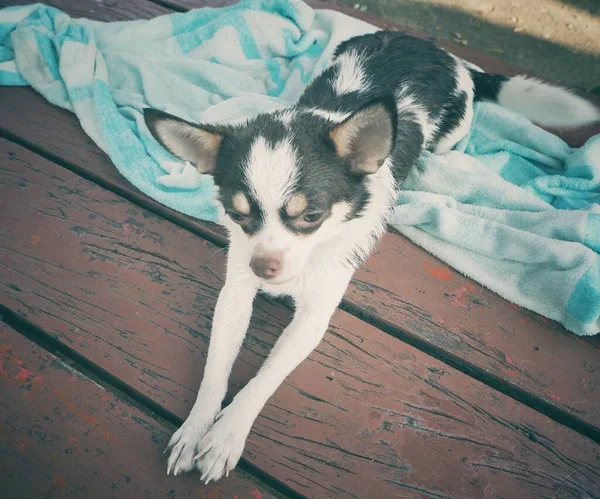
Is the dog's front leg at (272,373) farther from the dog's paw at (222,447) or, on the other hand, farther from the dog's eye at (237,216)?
the dog's eye at (237,216)

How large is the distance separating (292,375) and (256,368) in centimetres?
15

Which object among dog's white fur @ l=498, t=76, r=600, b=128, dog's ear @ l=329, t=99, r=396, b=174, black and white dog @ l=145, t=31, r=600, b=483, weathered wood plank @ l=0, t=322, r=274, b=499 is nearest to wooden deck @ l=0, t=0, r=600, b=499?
weathered wood plank @ l=0, t=322, r=274, b=499

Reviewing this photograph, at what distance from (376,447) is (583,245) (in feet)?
4.17

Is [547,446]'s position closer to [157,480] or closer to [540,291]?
[540,291]

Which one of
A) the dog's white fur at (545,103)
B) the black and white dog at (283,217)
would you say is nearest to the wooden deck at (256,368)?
the black and white dog at (283,217)

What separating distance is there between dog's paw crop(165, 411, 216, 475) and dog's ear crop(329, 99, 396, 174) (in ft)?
3.51

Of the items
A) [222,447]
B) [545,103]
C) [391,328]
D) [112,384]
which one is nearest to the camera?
[222,447]

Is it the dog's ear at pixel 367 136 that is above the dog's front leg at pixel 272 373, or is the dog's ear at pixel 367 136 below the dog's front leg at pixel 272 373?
above

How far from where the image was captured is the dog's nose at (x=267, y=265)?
148 centimetres

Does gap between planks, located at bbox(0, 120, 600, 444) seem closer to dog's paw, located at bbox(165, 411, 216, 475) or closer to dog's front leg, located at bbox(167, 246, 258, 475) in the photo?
dog's front leg, located at bbox(167, 246, 258, 475)

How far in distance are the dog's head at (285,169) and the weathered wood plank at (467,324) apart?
1.56ft

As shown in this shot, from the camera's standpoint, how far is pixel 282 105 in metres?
2.56

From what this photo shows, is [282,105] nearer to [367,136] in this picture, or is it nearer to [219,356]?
[367,136]

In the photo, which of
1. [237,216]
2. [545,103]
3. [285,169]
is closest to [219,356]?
[237,216]
